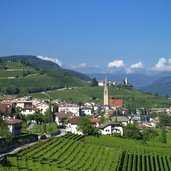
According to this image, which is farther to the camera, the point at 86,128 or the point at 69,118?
the point at 69,118

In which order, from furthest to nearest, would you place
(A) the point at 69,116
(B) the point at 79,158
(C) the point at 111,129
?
(A) the point at 69,116 → (C) the point at 111,129 → (B) the point at 79,158

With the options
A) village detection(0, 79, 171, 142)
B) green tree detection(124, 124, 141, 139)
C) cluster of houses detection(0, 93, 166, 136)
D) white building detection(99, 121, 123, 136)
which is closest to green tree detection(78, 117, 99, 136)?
village detection(0, 79, 171, 142)

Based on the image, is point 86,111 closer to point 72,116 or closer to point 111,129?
point 72,116

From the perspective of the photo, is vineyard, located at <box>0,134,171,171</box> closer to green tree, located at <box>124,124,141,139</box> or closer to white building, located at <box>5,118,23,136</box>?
white building, located at <box>5,118,23,136</box>

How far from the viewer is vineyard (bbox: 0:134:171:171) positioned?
45438 millimetres

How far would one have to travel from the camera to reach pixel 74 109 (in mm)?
153375

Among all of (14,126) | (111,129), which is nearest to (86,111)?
(111,129)

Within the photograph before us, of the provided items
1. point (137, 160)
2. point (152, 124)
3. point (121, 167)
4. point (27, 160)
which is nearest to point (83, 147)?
point (137, 160)

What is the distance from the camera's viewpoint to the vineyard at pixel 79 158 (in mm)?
45438

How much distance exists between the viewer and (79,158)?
187 ft

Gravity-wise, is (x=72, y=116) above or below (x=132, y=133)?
above

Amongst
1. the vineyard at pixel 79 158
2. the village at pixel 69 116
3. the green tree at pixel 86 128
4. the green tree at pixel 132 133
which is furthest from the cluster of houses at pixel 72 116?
the vineyard at pixel 79 158

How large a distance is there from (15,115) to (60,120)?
23247mm

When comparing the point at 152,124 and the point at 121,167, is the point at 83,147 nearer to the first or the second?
the point at 121,167
